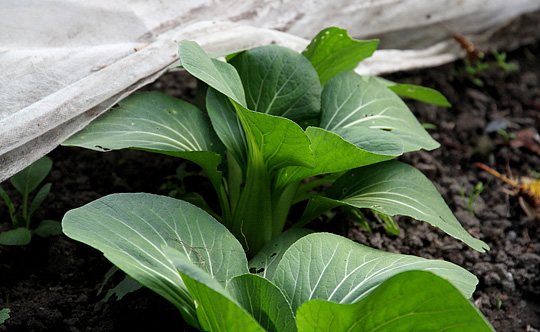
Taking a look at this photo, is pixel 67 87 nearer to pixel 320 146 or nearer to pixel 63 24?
pixel 63 24

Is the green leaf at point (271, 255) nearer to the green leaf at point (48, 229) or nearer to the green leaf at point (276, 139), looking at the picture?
the green leaf at point (276, 139)

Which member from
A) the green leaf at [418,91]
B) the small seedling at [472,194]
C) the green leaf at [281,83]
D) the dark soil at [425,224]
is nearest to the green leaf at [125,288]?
the dark soil at [425,224]

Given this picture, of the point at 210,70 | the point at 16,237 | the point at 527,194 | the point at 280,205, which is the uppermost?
the point at 210,70

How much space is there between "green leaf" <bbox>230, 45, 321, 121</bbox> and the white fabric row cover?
162mm

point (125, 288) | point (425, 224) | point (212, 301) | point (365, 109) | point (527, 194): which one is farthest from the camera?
point (527, 194)

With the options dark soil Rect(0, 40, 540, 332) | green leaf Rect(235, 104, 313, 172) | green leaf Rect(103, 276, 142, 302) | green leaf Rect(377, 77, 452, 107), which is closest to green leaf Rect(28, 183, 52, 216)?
dark soil Rect(0, 40, 540, 332)

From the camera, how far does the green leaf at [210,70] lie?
1365mm

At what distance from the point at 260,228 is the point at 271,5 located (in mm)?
954

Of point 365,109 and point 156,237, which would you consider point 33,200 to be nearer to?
point 156,237

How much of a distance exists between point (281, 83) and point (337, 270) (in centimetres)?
72

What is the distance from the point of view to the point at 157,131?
163cm

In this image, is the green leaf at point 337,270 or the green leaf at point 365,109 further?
the green leaf at point 365,109

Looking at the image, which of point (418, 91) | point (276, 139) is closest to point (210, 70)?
point (276, 139)

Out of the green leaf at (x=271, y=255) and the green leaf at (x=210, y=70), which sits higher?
the green leaf at (x=210, y=70)
